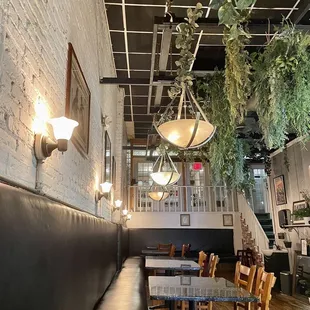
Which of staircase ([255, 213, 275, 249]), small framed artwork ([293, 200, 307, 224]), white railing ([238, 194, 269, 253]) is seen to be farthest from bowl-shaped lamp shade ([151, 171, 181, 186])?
staircase ([255, 213, 275, 249])

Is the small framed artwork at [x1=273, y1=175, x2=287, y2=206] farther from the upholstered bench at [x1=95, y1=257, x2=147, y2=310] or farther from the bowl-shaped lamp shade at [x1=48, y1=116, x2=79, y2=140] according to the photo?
the bowl-shaped lamp shade at [x1=48, y1=116, x2=79, y2=140]

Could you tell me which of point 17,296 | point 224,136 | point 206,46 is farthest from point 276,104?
point 17,296

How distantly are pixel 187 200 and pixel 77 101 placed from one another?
8.31 m

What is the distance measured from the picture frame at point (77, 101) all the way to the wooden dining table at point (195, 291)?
160cm

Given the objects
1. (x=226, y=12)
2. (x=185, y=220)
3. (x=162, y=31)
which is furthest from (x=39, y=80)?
(x=185, y=220)

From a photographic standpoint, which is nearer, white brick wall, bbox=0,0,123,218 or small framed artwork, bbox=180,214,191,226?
white brick wall, bbox=0,0,123,218

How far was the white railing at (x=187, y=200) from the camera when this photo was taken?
35.3 feet

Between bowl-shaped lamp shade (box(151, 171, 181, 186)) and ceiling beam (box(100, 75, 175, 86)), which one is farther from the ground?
ceiling beam (box(100, 75, 175, 86))

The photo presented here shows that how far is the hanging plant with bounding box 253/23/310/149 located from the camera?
331cm

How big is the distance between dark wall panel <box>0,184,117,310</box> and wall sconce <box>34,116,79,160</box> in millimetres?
405

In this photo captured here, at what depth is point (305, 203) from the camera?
6.65 meters

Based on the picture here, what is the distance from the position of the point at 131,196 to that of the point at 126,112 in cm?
315

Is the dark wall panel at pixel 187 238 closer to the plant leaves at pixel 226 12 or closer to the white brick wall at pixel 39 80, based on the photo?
the white brick wall at pixel 39 80

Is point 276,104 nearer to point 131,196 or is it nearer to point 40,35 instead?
point 40,35
